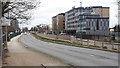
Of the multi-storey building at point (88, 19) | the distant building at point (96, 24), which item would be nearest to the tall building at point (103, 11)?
the multi-storey building at point (88, 19)

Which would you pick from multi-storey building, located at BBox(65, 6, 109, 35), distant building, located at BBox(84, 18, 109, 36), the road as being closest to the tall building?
multi-storey building, located at BBox(65, 6, 109, 35)

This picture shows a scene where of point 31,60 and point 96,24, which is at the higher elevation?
point 96,24

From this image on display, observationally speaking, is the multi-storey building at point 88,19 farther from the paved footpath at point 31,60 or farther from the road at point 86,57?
the paved footpath at point 31,60

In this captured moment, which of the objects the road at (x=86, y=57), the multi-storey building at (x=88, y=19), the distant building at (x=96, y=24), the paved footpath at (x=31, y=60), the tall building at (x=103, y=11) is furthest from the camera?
the tall building at (x=103, y=11)

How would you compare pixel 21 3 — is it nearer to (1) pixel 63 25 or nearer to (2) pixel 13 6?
(2) pixel 13 6

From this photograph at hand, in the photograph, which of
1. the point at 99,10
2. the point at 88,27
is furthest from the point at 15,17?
the point at 99,10

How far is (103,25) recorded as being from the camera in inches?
4656

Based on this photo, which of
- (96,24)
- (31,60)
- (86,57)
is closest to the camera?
(31,60)

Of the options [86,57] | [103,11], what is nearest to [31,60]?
[86,57]

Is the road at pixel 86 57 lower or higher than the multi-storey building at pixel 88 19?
lower

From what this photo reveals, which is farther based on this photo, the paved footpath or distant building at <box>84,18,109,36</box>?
distant building at <box>84,18,109,36</box>

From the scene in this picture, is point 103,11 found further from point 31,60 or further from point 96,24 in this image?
point 31,60

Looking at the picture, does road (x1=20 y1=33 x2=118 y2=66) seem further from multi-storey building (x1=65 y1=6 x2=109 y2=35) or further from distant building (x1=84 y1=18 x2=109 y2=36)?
distant building (x1=84 y1=18 x2=109 y2=36)

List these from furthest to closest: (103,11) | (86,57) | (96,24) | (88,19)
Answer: (103,11), (96,24), (88,19), (86,57)
